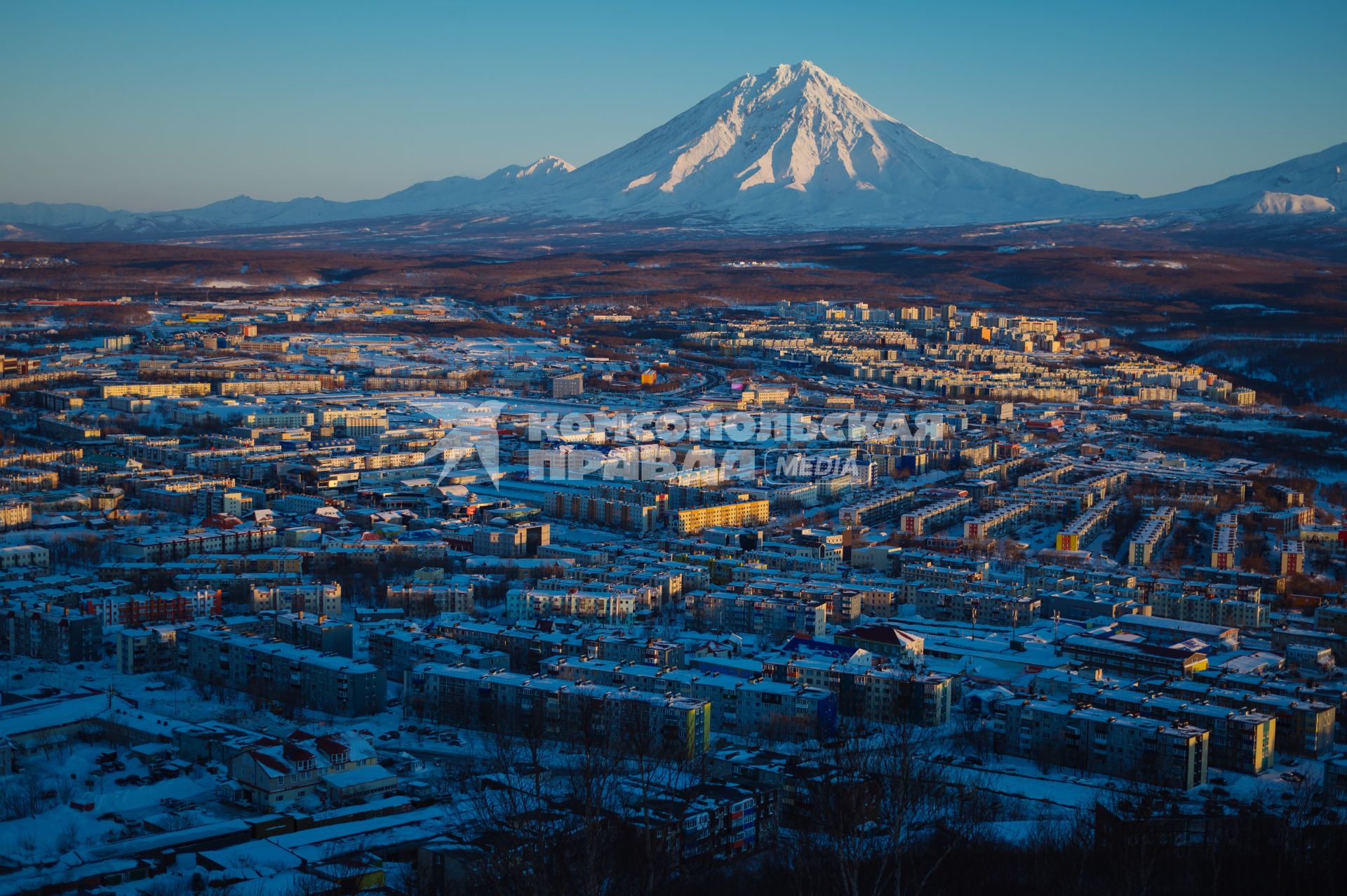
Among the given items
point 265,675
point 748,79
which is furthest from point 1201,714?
point 748,79

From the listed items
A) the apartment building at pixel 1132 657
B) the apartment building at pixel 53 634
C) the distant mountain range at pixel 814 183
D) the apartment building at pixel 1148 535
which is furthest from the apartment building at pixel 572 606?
the distant mountain range at pixel 814 183

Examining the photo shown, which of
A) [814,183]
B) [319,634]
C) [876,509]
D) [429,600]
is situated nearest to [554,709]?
[319,634]

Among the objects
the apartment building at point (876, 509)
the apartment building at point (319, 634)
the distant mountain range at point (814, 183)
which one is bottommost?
the apartment building at point (876, 509)

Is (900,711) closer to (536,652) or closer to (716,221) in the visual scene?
(536,652)

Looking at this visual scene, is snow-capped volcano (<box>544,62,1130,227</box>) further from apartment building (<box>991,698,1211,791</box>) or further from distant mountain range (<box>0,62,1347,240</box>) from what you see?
apartment building (<box>991,698,1211,791</box>)

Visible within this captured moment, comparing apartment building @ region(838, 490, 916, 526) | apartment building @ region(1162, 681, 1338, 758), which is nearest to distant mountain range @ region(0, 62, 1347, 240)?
apartment building @ region(838, 490, 916, 526)

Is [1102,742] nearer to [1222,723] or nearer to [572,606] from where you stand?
[1222,723]

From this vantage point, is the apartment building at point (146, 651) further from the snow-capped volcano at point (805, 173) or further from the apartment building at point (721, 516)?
the snow-capped volcano at point (805, 173)
